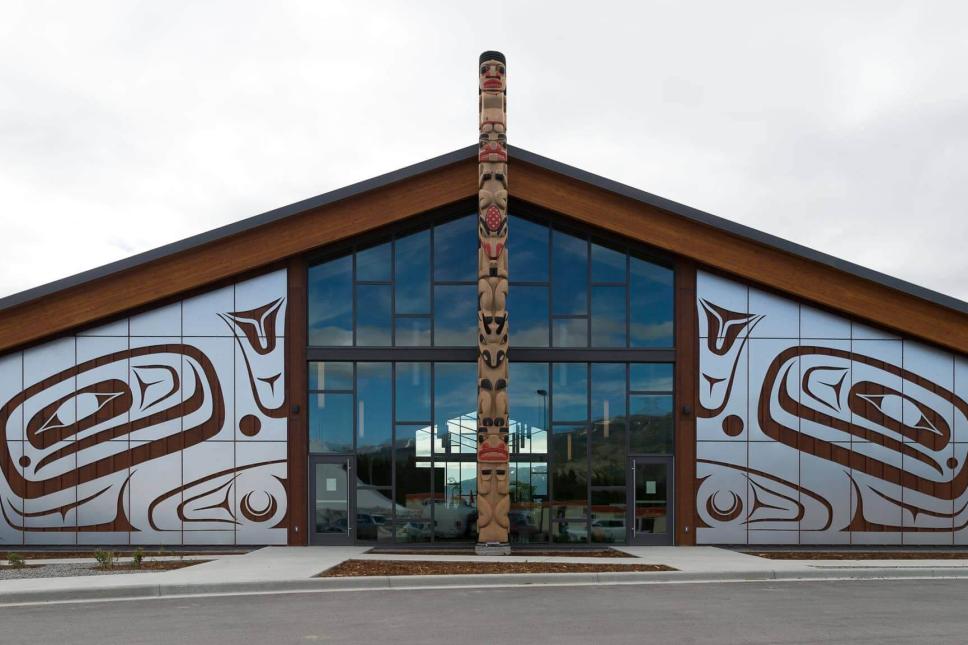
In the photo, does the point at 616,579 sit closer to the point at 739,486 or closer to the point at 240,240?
the point at 739,486

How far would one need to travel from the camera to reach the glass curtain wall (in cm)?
2103

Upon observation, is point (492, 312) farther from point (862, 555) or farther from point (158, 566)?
point (862, 555)

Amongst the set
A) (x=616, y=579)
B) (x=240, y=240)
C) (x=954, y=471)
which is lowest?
(x=616, y=579)

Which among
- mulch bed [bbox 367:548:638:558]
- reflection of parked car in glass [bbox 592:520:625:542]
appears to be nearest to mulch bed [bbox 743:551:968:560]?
reflection of parked car in glass [bbox 592:520:625:542]

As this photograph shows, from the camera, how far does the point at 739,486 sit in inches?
834

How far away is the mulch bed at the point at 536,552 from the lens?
18.9m

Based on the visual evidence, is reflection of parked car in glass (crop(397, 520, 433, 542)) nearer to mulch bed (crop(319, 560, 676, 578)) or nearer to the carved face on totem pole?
mulch bed (crop(319, 560, 676, 578))

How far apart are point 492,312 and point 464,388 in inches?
97.4

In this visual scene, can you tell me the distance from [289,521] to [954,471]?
1617 cm

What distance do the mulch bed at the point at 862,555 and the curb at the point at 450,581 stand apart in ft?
6.81

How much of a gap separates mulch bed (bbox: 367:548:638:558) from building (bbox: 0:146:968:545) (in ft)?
3.10

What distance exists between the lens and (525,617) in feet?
38.2

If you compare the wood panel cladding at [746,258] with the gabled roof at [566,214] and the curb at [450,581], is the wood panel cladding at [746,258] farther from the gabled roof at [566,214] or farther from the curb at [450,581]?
the curb at [450,581]

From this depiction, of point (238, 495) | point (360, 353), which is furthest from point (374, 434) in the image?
point (238, 495)
